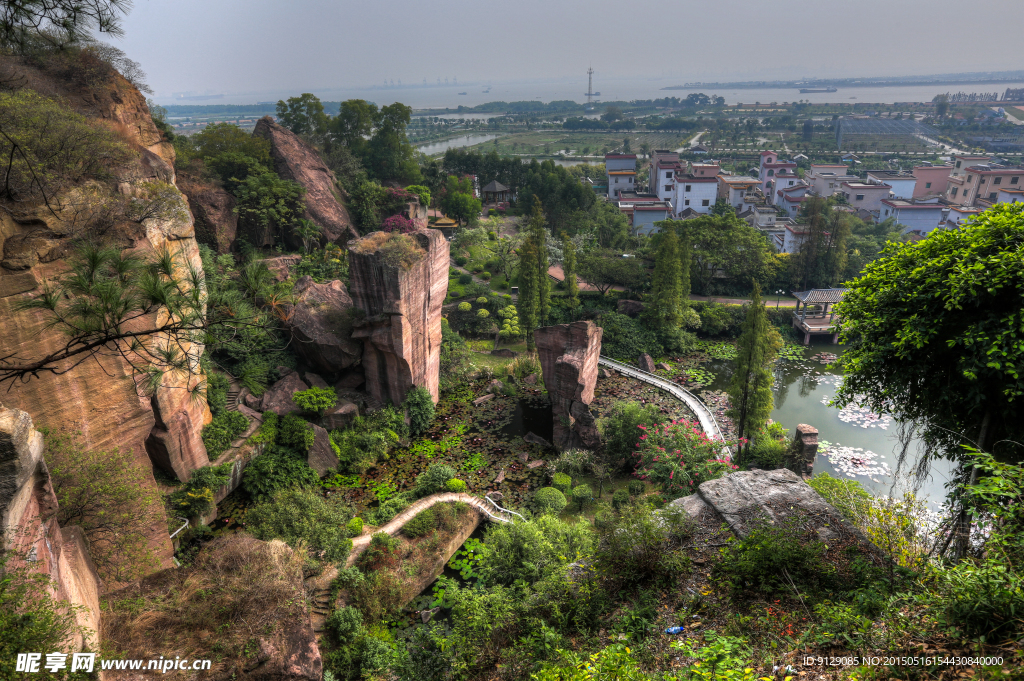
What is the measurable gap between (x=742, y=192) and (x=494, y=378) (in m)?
37.9

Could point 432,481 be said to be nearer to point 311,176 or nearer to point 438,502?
point 438,502

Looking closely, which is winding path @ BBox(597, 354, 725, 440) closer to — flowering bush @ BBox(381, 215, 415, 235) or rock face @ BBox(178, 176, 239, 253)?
flowering bush @ BBox(381, 215, 415, 235)

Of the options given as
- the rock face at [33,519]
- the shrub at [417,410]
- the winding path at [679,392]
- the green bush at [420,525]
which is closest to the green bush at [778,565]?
the rock face at [33,519]

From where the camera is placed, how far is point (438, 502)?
14164mm

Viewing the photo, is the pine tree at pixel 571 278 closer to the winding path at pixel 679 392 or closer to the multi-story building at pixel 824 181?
the winding path at pixel 679 392

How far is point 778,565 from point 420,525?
9447 millimetres

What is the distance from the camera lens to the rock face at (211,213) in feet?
73.7

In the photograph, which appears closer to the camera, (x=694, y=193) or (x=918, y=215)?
(x=918, y=215)

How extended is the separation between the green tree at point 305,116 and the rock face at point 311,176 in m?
5.04

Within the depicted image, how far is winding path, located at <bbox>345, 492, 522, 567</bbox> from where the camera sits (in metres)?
13.3

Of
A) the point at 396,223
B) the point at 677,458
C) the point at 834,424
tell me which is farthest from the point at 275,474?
the point at 834,424

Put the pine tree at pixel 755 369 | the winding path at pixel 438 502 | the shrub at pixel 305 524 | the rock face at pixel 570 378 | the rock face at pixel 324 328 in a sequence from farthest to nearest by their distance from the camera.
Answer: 1. the rock face at pixel 324 328
2. the rock face at pixel 570 378
3. the pine tree at pixel 755 369
4. the winding path at pixel 438 502
5. the shrub at pixel 305 524

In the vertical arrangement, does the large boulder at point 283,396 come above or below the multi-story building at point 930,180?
below

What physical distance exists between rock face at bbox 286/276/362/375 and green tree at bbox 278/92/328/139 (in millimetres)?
19370
